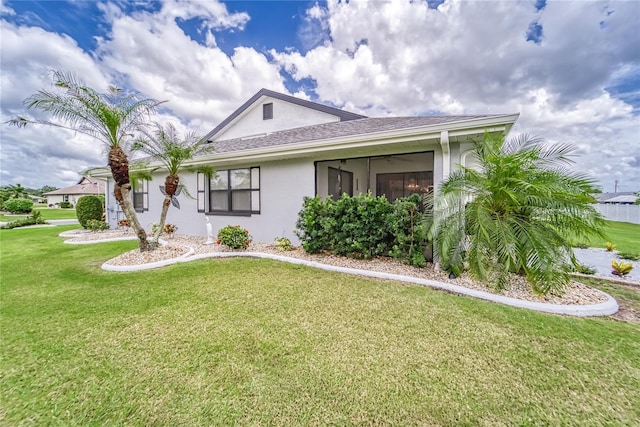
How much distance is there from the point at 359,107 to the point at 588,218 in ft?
48.3

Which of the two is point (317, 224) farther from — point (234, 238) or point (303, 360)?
point (303, 360)

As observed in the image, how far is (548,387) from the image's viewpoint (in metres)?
2.33

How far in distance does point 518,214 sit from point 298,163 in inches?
215

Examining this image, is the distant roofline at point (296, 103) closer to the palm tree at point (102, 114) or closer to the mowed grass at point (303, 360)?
the palm tree at point (102, 114)

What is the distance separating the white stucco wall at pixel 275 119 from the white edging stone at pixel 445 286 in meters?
7.92

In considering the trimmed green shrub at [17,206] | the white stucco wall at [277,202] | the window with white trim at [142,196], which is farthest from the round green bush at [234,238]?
the trimmed green shrub at [17,206]

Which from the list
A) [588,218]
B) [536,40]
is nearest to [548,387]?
[588,218]

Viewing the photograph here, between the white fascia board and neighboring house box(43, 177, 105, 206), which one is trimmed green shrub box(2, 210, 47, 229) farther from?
neighboring house box(43, 177, 105, 206)

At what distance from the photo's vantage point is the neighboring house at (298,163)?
591cm

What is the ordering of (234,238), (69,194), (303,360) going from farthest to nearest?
(69,194), (234,238), (303,360)

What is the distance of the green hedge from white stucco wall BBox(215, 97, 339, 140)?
262 inches

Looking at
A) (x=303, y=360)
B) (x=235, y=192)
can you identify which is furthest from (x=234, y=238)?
(x=303, y=360)

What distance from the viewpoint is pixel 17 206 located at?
80.1 feet

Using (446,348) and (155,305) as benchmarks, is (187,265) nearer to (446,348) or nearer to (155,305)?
(155,305)
